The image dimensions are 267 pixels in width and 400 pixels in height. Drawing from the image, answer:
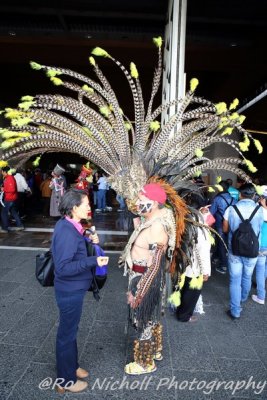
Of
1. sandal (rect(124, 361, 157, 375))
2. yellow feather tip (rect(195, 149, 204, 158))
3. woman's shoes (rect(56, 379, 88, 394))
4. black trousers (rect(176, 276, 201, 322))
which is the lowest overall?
woman's shoes (rect(56, 379, 88, 394))

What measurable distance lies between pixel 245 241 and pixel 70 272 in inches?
86.9

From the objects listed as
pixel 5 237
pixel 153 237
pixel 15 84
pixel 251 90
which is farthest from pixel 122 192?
pixel 15 84

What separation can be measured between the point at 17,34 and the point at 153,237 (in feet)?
24.5

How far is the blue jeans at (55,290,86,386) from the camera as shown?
241 cm

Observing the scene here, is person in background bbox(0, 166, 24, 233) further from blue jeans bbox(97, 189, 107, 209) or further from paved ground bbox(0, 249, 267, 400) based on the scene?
blue jeans bbox(97, 189, 107, 209)

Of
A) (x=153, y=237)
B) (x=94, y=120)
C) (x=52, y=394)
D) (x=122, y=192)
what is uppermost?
(x=94, y=120)

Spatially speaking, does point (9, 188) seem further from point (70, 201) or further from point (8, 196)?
point (70, 201)

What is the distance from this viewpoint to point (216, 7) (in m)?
6.64

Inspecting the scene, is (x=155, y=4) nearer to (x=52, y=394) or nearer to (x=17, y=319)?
(x=17, y=319)

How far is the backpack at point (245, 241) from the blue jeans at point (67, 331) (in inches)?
80.2

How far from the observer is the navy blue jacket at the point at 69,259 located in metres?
2.31

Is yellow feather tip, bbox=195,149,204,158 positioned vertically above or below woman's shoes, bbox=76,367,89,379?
above

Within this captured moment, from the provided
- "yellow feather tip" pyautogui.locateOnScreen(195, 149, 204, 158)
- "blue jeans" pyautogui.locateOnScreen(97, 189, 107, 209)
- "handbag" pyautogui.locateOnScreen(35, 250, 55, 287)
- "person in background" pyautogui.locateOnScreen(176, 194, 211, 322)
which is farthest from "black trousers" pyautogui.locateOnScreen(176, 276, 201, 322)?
"blue jeans" pyautogui.locateOnScreen(97, 189, 107, 209)

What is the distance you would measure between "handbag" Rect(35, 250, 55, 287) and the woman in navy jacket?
195 millimetres
